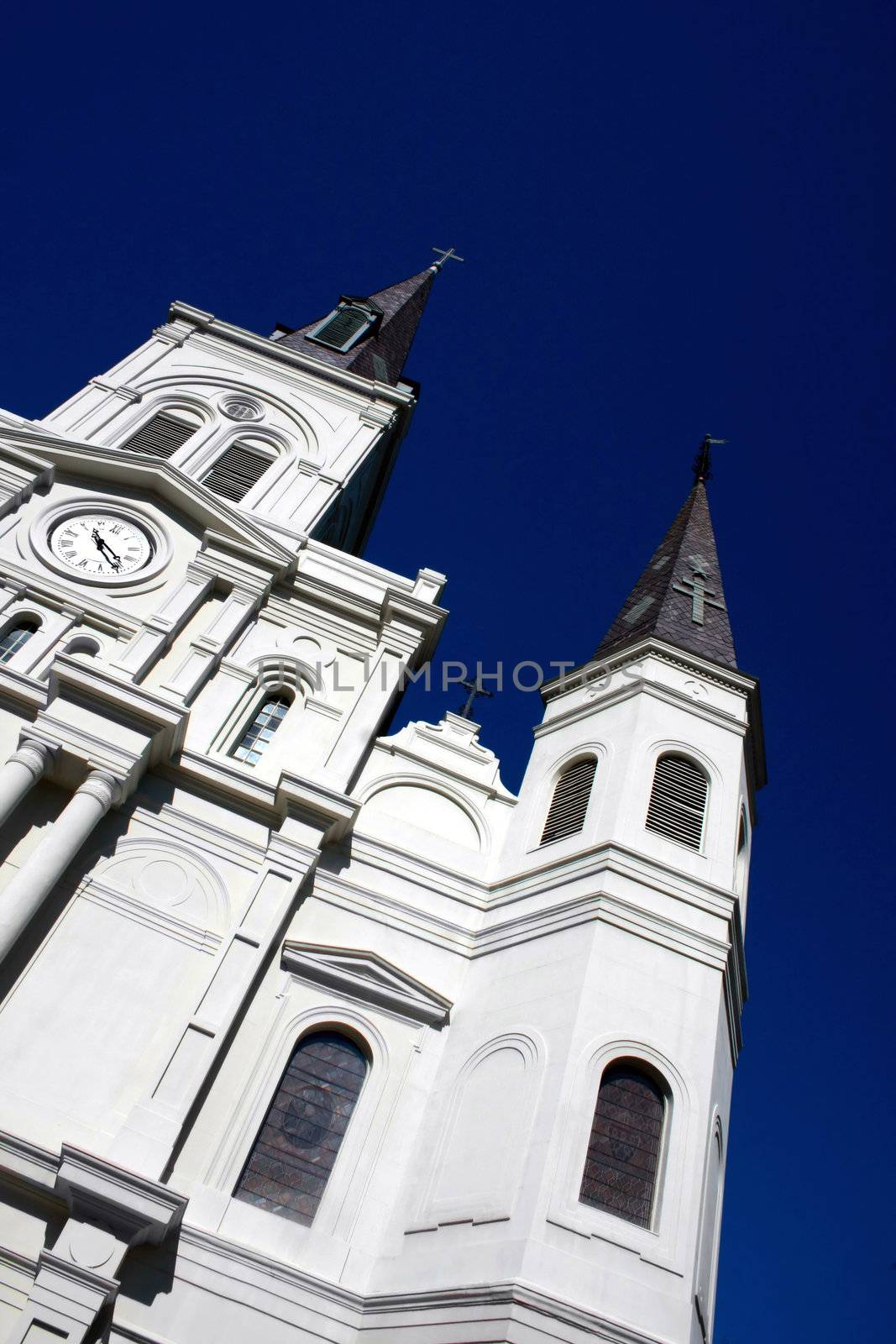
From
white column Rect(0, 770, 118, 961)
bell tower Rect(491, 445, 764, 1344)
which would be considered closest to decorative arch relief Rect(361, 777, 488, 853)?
bell tower Rect(491, 445, 764, 1344)

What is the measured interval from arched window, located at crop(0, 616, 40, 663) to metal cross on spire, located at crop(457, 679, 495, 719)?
25.8 ft

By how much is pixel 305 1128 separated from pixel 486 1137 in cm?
231

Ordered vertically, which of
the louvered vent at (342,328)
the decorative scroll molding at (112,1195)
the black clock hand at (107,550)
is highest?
the louvered vent at (342,328)

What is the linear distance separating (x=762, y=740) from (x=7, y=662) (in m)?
12.9

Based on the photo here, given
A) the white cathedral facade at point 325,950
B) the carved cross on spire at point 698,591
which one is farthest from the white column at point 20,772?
the carved cross on spire at point 698,591

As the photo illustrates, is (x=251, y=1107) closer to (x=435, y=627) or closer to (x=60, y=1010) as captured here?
(x=60, y=1010)

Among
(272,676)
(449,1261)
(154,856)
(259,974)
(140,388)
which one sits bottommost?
(449,1261)

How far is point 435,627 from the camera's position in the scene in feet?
65.8

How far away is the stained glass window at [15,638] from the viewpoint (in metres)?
17.2

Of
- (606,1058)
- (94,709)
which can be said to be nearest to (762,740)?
(606,1058)

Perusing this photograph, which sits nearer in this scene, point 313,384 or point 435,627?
point 435,627

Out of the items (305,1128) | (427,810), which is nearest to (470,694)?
(427,810)

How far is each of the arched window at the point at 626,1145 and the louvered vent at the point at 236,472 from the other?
540 inches

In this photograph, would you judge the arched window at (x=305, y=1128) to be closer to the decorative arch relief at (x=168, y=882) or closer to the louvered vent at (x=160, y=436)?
the decorative arch relief at (x=168, y=882)
